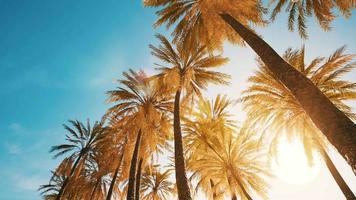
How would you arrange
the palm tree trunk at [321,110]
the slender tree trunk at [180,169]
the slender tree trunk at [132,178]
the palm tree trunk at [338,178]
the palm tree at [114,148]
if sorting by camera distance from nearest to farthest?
the palm tree trunk at [321,110] < the slender tree trunk at [180,169] < the palm tree trunk at [338,178] < the slender tree trunk at [132,178] < the palm tree at [114,148]

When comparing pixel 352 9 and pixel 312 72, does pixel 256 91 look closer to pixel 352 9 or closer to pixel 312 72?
pixel 312 72

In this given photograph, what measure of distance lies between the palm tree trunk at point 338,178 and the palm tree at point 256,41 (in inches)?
357

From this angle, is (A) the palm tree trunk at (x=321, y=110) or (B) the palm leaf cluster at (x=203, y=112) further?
(B) the palm leaf cluster at (x=203, y=112)

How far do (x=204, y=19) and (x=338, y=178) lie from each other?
11634mm

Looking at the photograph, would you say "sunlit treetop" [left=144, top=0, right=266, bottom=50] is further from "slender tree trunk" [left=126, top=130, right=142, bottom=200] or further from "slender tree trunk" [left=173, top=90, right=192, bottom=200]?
"slender tree trunk" [left=126, top=130, right=142, bottom=200]

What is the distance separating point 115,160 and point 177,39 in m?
10.2

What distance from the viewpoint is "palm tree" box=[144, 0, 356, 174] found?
16.4ft

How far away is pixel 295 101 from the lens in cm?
1433

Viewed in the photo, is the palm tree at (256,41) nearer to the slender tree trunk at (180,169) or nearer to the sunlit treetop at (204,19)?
the sunlit treetop at (204,19)

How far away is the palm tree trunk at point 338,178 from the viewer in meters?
13.4

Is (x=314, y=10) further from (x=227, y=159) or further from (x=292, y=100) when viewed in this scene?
(x=227, y=159)

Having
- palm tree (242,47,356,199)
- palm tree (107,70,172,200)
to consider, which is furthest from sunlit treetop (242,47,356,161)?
palm tree (107,70,172,200)

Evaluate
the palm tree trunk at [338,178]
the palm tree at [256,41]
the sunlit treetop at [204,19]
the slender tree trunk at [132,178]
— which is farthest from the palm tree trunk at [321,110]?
the slender tree trunk at [132,178]

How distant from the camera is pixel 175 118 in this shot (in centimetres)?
1548
